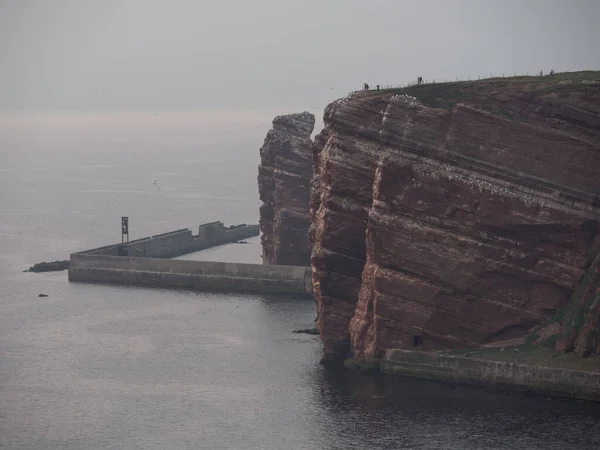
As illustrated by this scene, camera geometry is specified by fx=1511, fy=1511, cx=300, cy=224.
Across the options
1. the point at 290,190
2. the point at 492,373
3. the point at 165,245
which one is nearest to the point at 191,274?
the point at 290,190

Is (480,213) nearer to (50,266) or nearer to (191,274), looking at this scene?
(191,274)

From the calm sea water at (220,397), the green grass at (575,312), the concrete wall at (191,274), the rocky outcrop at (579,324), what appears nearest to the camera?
the calm sea water at (220,397)

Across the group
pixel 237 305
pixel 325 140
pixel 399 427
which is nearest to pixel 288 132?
pixel 237 305

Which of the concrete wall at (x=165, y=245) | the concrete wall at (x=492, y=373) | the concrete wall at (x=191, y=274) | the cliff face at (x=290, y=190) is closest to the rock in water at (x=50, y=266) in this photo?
the concrete wall at (x=165, y=245)

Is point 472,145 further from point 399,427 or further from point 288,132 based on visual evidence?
point 288,132

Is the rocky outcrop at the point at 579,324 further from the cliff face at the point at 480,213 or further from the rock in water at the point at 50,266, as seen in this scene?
the rock in water at the point at 50,266

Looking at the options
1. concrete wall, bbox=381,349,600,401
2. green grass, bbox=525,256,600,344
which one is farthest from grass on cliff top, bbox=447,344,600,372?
green grass, bbox=525,256,600,344
